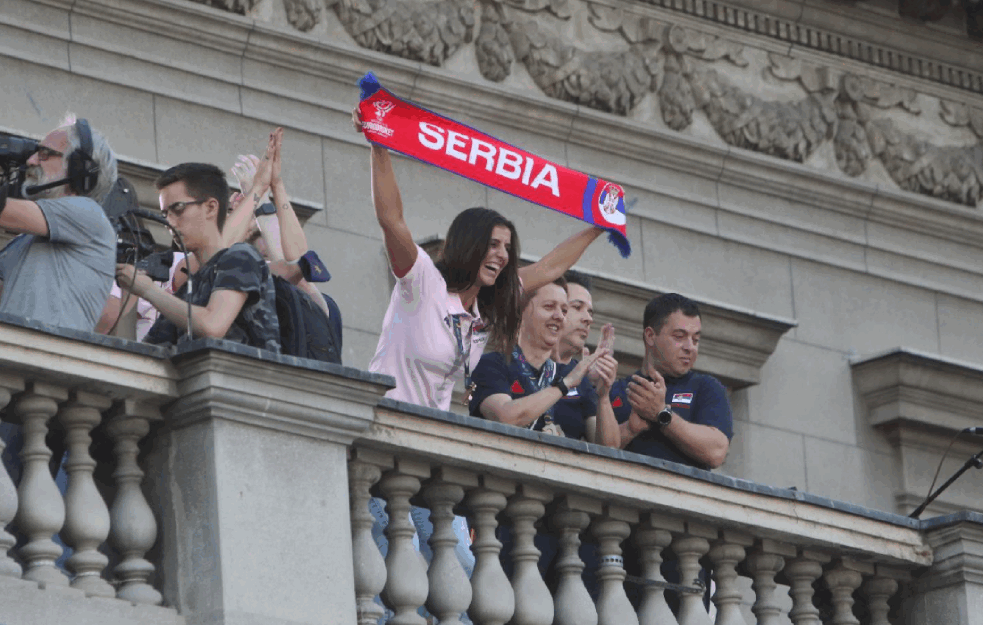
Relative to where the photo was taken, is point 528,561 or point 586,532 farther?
point 586,532

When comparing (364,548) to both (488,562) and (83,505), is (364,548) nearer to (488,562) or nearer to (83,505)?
(488,562)

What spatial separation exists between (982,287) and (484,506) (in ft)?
27.3

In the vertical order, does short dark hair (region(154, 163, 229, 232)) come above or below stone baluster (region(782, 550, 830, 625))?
above

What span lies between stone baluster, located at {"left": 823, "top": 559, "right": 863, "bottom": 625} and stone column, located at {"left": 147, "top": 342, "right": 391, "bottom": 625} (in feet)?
7.29

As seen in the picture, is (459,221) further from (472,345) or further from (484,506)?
(484,506)

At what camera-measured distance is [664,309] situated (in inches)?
403

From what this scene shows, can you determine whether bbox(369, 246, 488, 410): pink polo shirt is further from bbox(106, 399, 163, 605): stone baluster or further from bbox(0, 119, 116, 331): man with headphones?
bbox(106, 399, 163, 605): stone baluster

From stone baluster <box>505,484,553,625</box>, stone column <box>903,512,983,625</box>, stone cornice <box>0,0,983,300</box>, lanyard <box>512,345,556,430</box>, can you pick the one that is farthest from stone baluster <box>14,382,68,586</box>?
stone cornice <box>0,0,983,300</box>

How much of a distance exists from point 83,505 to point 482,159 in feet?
8.77

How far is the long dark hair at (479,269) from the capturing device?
31.7ft

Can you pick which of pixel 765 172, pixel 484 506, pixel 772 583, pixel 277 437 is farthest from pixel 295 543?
pixel 765 172

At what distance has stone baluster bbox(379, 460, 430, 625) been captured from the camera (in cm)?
843

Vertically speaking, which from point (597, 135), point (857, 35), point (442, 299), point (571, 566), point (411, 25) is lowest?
point (571, 566)

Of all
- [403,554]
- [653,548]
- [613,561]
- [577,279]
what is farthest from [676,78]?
[403,554]
